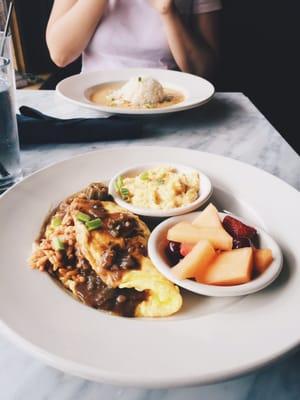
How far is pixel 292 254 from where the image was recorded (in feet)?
3.17

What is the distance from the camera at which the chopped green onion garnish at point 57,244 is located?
975 millimetres

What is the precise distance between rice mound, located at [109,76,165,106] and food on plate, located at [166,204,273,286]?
942 millimetres

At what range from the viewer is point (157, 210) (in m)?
1.12

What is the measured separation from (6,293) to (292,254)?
0.61 meters

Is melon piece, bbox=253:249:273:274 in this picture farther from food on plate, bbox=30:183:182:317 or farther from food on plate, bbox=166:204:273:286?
food on plate, bbox=30:183:182:317

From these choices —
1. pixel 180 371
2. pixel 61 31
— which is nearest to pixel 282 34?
pixel 61 31

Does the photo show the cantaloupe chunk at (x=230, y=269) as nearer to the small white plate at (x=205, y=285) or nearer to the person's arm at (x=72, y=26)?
the small white plate at (x=205, y=285)

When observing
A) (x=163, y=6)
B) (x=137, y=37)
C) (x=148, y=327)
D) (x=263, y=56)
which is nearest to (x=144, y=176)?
(x=148, y=327)

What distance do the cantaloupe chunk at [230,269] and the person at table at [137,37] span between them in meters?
1.77

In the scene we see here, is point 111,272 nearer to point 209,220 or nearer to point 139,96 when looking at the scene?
point 209,220

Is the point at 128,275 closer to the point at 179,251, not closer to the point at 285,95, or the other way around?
the point at 179,251

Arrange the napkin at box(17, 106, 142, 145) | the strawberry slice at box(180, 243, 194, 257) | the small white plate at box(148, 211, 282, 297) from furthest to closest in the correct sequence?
the napkin at box(17, 106, 142, 145) → the strawberry slice at box(180, 243, 194, 257) → the small white plate at box(148, 211, 282, 297)

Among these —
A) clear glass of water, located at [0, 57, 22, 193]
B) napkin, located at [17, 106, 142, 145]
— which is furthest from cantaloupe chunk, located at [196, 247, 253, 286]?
napkin, located at [17, 106, 142, 145]

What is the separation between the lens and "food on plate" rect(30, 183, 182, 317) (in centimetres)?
88
